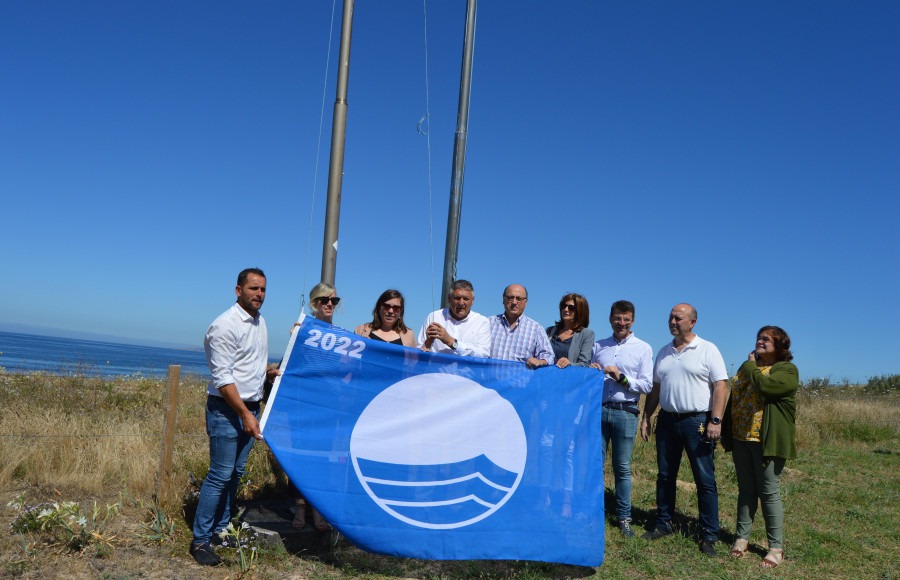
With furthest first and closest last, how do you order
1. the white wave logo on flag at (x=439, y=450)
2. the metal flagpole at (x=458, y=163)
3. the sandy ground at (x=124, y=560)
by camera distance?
the metal flagpole at (x=458, y=163), the white wave logo on flag at (x=439, y=450), the sandy ground at (x=124, y=560)

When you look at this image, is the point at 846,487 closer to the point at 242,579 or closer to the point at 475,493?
the point at 475,493

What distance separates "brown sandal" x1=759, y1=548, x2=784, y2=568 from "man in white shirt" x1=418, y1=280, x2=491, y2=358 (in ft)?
9.59

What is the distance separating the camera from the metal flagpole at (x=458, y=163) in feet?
21.7

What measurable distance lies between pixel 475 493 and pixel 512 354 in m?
1.25

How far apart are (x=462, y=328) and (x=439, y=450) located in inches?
42.0

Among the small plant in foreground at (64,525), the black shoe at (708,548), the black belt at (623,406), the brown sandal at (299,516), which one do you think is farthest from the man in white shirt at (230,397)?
the black shoe at (708,548)

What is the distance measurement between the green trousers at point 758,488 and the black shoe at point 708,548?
0.83 feet

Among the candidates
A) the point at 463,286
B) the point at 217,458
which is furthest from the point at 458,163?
the point at 217,458

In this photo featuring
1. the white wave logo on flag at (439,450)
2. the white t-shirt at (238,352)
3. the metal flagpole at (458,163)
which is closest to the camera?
the white t-shirt at (238,352)

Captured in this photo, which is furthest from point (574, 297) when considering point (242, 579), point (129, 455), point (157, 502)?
point (129, 455)

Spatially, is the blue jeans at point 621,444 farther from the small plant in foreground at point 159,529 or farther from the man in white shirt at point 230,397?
the small plant in foreground at point 159,529

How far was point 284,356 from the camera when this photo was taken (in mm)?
4508

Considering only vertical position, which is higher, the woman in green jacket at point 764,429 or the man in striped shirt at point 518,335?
the man in striped shirt at point 518,335

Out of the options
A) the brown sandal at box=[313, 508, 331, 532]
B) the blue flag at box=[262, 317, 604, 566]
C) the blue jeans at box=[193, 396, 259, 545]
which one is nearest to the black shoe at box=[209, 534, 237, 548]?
the blue jeans at box=[193, 396, 259, 545]
